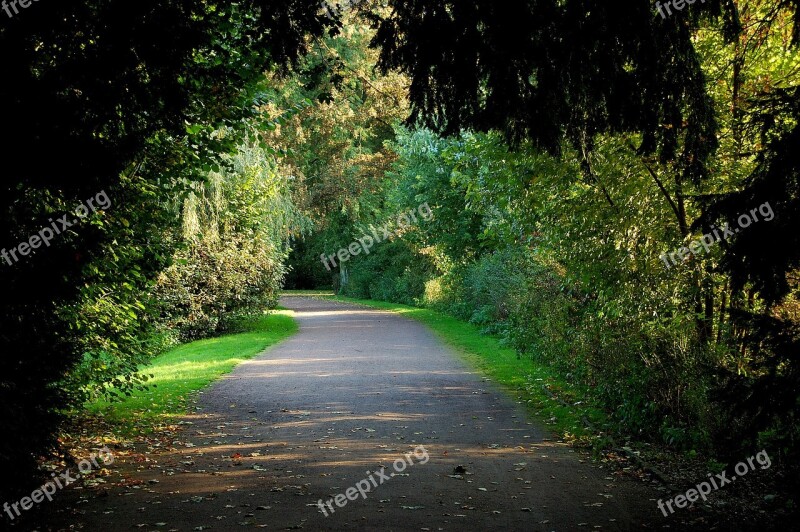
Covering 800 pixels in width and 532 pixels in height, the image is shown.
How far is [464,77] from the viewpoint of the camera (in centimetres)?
674

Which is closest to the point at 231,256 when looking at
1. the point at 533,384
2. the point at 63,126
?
the point at 533,384

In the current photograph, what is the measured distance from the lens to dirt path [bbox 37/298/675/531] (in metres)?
7.00

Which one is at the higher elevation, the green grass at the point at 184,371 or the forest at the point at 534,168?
the forest at the point at 534,168

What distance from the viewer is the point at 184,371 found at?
59.9 ft

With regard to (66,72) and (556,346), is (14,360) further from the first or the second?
(556,346)

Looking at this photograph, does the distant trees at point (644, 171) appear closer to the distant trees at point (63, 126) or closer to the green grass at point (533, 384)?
the green grass at point (533, 384)

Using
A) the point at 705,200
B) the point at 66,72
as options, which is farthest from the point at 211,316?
the point at 705,200

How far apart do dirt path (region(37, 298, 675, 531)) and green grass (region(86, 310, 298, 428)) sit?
2.30 ft

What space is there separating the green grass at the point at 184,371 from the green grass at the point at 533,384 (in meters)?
6.09

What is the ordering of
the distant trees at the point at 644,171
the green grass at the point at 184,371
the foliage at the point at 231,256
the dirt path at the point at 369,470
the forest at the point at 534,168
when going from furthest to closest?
the foliage at the point at 231,256
the green grass at the point at 184,371
the dirt path at the point at 369,470
the forest at the point at 534,168
the distant trees at the point at 644,171

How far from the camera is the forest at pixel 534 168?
5984 mm

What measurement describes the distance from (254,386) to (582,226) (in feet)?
26.9

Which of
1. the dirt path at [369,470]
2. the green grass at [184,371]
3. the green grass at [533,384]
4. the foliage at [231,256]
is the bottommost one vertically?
the green grass at [533,384]

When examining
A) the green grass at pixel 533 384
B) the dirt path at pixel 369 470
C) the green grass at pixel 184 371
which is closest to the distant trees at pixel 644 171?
the green grass at pixel 533 384
